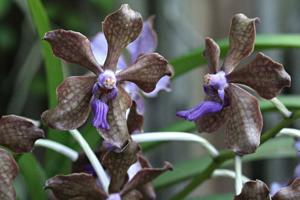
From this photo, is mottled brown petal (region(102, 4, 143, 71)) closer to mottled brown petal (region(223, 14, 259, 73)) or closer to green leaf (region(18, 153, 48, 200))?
mottled brown petal (region(223, 14, 259, 73))

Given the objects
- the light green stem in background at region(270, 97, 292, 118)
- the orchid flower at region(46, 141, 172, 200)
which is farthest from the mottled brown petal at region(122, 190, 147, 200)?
the light green stem in background at region(270, 97, 292, 118)

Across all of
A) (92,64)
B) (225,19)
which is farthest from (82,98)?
(225,19)

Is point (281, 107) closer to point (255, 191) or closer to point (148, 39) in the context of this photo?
point (255, 191)

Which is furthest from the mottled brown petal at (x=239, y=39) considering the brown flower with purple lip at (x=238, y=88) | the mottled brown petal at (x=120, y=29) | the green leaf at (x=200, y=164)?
the green leaf at (x=200, y=164)

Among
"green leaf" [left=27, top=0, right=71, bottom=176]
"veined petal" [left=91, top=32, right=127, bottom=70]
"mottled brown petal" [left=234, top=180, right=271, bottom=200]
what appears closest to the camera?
"mottled brown petal" [left=234, top=180, right=271, bottom=200]

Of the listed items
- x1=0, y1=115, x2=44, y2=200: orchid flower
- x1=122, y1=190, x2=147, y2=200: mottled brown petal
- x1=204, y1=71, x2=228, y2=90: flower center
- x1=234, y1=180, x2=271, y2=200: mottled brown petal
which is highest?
x1=204, y1=71, x2=228, y2=90: flower center

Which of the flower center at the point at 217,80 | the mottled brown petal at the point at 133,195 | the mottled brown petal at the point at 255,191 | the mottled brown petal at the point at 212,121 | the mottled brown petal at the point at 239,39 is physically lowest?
the mottled brown petal at the point at 133,195

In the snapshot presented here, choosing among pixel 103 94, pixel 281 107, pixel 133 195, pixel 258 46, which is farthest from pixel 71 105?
pixel 258 46

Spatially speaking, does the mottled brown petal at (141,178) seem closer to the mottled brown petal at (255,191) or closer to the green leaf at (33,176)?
the mottled brown petal at (255,191)
